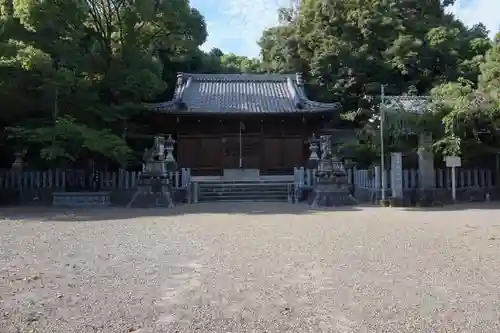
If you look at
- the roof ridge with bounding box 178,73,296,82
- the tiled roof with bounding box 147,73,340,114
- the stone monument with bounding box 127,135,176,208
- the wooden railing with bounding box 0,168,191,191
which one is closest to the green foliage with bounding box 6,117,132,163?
the stone monument with bounding box 127,135,176,208

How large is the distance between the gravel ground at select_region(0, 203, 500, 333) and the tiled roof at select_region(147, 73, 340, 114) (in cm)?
1249

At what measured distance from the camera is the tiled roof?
21469 millimetres

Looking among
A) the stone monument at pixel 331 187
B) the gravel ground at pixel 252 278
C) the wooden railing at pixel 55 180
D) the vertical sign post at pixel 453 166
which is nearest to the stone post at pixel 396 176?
the stone monument at pixel 331 187

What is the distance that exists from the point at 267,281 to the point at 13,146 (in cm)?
1519

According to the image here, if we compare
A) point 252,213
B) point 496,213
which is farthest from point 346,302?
point 496,213

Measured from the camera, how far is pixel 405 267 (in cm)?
564

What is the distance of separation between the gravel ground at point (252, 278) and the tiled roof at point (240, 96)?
12.5 meters

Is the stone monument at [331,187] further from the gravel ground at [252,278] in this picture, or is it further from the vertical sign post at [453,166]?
the gravel ground at [252,278]

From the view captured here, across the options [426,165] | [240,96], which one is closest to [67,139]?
[240,96]

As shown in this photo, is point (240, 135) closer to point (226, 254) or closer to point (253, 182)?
point (253, 182)

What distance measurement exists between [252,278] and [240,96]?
1959 centimetres

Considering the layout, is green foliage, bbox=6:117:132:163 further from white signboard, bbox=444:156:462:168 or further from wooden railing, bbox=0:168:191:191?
white signboard, bbox=444:156:462:168

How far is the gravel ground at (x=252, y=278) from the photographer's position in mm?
3799

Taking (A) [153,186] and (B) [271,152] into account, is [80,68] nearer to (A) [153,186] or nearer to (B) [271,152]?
(A) [153,186]
